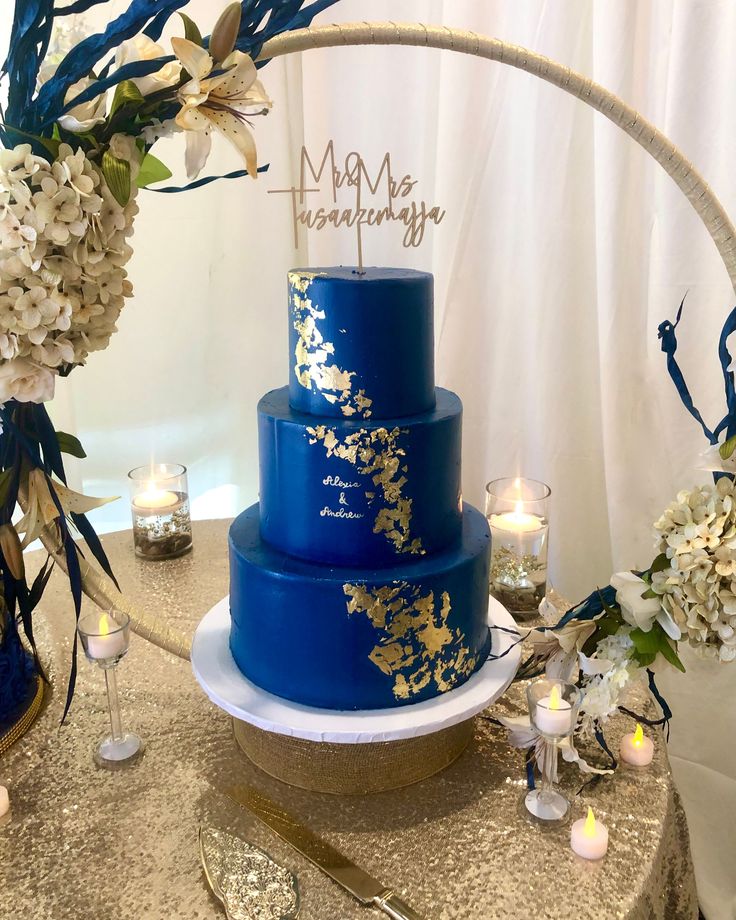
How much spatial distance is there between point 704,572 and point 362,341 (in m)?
0.42

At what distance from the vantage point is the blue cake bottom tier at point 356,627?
2.74ft

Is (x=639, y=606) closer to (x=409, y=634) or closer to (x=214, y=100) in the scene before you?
(x=409, y=634)

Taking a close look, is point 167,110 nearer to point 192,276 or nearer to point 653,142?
point 653,142

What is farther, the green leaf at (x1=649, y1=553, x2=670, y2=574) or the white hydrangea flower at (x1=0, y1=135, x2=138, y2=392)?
the green leaf at (x1=649, y1=553, x2=670, y2=574)

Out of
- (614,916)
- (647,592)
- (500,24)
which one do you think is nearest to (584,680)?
(647,592)

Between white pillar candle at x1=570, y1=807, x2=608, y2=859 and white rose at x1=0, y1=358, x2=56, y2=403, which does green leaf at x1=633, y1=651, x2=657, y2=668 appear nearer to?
white pillar candle at x1=570, y1=807, x2=608, y2=859

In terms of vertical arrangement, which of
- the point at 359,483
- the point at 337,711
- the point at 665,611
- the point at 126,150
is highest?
the point at 126,150

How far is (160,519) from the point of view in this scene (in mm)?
1385

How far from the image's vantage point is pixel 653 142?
807 millimetres

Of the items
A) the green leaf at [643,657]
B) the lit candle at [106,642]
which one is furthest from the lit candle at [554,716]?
the lit candle at [106,642]

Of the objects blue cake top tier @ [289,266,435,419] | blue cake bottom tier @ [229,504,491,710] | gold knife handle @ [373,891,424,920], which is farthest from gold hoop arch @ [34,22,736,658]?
gold knife handle @ [373,891,424,920]

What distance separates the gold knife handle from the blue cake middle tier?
1.03 ft

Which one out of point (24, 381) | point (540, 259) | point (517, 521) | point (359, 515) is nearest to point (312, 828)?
point (359, 515)

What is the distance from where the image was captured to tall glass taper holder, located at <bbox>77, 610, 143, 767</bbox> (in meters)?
0.89
